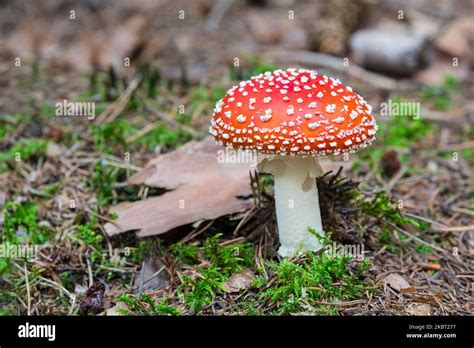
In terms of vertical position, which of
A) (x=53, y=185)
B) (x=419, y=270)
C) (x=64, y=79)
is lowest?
(x=419, y=270)

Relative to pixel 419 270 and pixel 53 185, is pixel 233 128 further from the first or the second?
pixel 53 185

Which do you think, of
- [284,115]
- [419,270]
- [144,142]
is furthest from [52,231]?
[419,270]

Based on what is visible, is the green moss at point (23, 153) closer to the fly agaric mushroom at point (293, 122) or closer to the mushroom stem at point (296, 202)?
the fly agaric mushroom at point (293, 122)

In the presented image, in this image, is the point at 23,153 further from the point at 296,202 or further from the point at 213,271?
the point at 296,202

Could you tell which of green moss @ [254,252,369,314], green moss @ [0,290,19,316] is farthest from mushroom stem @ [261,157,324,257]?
green moss @ [0,290,19,316]

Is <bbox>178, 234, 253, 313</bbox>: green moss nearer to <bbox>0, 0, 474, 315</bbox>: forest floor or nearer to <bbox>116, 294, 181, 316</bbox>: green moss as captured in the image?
<bbox>0, 0, 474, 315</bbox>: forest floor

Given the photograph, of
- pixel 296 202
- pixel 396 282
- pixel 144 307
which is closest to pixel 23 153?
pixel 144 307
